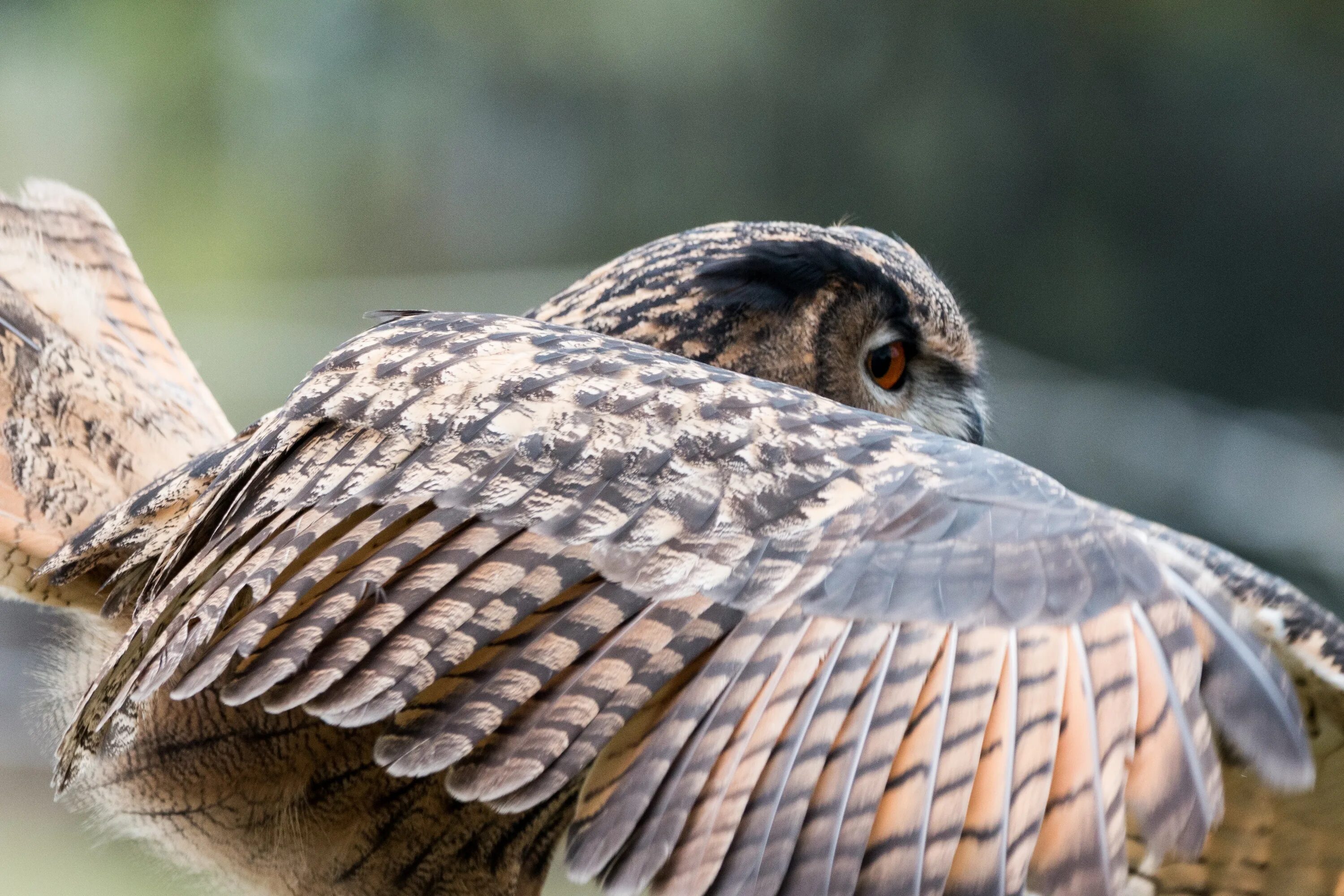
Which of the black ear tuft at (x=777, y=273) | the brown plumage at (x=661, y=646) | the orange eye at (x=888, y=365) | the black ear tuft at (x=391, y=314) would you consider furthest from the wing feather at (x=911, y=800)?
the orange eye at (x=888, y=365)

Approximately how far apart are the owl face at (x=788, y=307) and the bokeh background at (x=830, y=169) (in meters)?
2.05

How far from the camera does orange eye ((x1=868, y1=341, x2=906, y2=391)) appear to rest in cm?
170

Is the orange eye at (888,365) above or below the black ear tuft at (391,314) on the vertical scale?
below

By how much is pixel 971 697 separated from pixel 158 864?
40.5 inches

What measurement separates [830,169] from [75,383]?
3.02 m

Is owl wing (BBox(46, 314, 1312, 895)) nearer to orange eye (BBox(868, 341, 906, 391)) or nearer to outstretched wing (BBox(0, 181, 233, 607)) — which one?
outstretched wing (BBox(0, 181, 233, 607))

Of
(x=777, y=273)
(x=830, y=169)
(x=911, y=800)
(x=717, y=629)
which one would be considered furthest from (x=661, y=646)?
(x=830, y=169)

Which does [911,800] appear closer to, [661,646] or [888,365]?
[661,646]

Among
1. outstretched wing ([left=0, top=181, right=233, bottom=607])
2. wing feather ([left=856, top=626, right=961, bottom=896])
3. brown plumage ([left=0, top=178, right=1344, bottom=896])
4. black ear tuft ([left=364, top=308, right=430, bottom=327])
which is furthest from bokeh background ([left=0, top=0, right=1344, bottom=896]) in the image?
wing feather ([left=856, top=626, right=961, bottom=896])

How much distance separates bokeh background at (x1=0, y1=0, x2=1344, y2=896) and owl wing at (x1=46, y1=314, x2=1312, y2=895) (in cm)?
292

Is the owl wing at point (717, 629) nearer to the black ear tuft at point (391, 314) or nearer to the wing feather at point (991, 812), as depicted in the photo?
the wing feather at point (991, 812)

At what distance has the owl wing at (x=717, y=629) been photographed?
72 cm

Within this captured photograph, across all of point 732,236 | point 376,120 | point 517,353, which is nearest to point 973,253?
point 376,120

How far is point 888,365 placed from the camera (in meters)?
1.73
